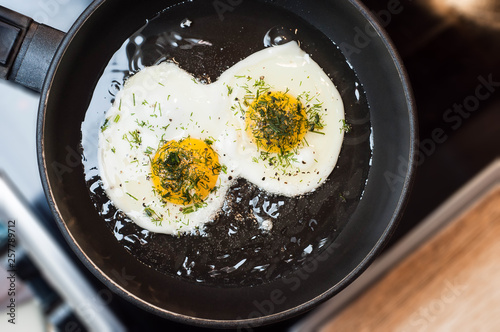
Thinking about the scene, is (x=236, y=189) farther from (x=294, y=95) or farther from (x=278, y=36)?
(x=278, y=36)

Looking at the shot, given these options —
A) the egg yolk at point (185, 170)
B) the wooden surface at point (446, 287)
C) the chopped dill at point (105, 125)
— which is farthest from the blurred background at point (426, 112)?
the egg yolk at point (185, 170)

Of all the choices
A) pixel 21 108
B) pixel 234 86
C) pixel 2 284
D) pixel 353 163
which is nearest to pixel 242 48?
pixel 234 86

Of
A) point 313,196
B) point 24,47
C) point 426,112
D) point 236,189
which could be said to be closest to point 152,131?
point 236,189

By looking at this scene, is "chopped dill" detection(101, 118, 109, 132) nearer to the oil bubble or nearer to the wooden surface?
the oil bubble

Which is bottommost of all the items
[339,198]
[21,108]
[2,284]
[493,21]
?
[2,284]

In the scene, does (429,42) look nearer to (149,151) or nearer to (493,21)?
(493,21)

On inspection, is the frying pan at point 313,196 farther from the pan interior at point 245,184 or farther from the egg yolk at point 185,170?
the egg yolk at point 185,170
